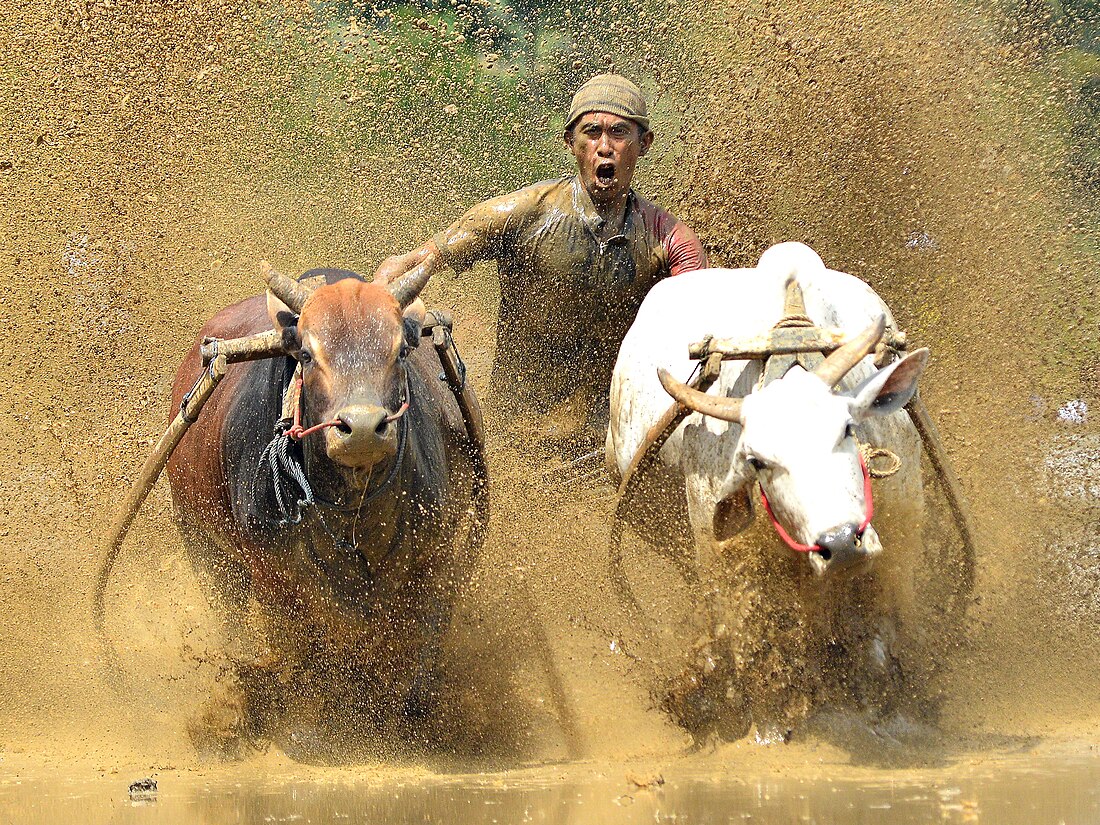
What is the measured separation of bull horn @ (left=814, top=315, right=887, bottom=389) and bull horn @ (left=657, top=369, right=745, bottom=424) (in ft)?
0.88

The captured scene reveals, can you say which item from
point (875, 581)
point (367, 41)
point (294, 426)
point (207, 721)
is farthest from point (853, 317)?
point (367, 41)

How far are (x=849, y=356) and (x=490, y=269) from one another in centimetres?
467

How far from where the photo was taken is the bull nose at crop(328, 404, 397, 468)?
4.27 metres

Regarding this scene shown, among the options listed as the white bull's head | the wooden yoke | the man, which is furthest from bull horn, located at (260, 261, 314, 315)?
the man

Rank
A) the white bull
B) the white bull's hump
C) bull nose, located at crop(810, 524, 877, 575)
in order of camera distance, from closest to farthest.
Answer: bull nose, located at crop(810, 524, 877, 575) < the white bull < the white bull's hump

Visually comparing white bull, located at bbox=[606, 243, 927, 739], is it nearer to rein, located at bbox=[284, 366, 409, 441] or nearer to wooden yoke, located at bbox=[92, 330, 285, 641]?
rein, located at bbox=[284, 366, 409, 441]

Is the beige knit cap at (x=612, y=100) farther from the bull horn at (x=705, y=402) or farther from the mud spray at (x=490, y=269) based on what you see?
the bull horn at (x=705, y=402)

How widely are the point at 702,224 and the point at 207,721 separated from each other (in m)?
3.14

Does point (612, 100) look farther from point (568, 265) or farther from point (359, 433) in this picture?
point (359, 433)

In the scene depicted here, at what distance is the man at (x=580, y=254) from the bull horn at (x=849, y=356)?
193cm

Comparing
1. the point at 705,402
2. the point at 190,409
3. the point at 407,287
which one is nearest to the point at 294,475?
Result: the point at 190,409

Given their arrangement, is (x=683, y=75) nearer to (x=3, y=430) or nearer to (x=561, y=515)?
(x=561, y=515)

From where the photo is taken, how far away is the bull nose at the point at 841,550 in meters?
4.01

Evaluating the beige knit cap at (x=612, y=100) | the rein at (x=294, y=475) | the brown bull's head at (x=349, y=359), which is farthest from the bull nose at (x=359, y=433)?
the beige knit cap at (x=612, y=100)
